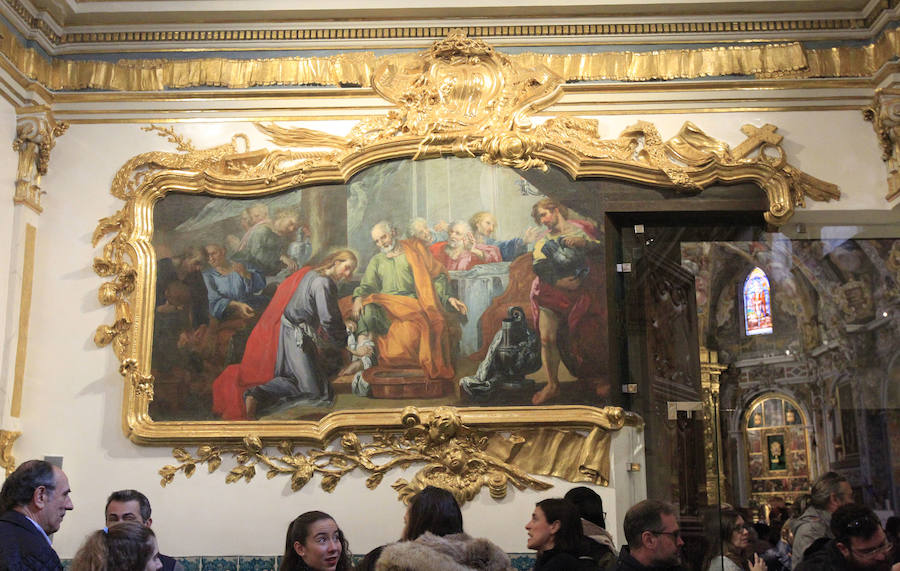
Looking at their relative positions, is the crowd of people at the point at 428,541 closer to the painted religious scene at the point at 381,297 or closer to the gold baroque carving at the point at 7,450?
the painted religious scene at the point at 381,297

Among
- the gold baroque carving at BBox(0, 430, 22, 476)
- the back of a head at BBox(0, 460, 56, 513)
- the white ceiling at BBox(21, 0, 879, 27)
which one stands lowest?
the back of a head at BBox(0, 460, 56, 513)

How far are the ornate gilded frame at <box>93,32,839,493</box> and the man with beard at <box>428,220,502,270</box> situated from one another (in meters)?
0.83

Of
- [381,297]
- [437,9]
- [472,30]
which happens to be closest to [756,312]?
[472,30]

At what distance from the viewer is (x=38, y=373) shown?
9.92 meters

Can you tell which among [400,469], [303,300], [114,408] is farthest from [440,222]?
[114,408]

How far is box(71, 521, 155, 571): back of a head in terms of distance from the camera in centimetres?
425

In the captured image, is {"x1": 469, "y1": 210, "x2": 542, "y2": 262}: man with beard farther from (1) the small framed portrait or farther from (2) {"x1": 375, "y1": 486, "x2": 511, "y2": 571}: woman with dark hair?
(1) the small framed portrait

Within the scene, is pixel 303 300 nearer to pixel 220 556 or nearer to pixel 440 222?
pixel 440 222

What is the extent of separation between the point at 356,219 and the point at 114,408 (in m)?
3.06

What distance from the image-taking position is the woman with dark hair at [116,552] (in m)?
4.25

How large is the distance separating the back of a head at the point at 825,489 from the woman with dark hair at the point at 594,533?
212cm

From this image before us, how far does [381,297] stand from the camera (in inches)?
391

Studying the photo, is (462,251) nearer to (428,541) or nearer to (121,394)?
(121,394)

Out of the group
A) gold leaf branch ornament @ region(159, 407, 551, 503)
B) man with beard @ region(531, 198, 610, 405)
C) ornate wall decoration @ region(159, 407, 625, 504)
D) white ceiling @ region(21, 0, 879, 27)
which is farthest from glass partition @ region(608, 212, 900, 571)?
white ceiling @ region(21, 0, 879, 27)
